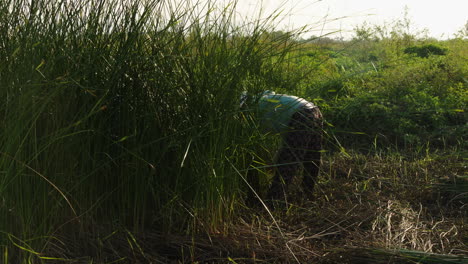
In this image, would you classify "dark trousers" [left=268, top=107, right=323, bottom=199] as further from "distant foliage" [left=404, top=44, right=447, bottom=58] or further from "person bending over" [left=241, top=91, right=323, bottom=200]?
"distant foliage" [left=404, top=44, right=447, bottom=58]

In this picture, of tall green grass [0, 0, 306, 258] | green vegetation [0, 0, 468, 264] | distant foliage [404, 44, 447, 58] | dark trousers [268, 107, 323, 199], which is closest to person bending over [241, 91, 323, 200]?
dark trousers [268, 107, 323, 199]

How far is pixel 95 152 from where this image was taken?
2393 millimetres

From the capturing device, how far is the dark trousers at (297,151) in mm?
3320

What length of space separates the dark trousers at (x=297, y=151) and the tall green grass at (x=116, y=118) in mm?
570

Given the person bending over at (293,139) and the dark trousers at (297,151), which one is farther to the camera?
the dark trousers at (297,151)

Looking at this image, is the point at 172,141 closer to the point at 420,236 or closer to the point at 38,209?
the point at 38,209

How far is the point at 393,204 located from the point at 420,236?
60 centimetres

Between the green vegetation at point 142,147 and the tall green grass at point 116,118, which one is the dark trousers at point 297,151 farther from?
the tall green grass at point 116,118

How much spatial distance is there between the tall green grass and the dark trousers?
1.87 ft

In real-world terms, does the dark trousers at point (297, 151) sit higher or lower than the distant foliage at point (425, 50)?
lower

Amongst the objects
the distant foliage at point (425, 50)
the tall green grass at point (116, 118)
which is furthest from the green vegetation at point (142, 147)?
the distant foliage at point (425, 50)

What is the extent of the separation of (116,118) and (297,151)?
144 centimetres

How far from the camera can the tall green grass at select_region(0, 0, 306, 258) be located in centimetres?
221

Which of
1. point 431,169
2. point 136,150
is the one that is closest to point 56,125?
point 136,150
